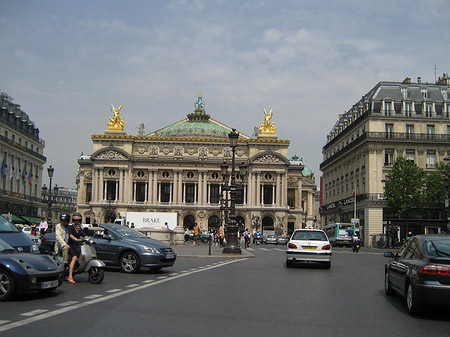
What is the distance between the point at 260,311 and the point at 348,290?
4.77 metres

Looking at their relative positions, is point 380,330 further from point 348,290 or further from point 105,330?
point 348,290

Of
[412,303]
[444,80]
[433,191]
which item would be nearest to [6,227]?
[412,303]

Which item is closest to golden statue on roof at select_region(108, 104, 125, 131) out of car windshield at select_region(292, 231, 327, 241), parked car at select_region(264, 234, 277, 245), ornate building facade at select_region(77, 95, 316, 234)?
ornate building facade at select_region(77, 95, 316, 234)

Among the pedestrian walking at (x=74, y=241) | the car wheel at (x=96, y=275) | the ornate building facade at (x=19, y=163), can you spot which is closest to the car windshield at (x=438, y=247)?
the car wheel at (x=96, y=275)

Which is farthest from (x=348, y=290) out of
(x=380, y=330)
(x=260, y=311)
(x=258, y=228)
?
(x=258, y=228)

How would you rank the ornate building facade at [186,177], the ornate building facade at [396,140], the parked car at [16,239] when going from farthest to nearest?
the ornate building facade at [186,177]
the ornate building facade at [396,140]
the parked car at [16,239]

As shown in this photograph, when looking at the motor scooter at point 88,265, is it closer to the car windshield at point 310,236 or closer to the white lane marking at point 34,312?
the white lane marking at point 34,312

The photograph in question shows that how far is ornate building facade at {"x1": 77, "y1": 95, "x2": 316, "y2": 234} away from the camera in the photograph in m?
101

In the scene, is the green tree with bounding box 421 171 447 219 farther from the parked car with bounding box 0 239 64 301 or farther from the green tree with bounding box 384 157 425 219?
the parked car with bounding box 0 239 64 301

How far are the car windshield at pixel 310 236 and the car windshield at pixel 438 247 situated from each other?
461 inches

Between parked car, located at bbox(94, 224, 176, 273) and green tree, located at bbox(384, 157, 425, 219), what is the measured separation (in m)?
43.7

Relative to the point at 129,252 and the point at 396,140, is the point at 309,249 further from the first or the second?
the point at 396,140

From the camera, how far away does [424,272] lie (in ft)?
32.0

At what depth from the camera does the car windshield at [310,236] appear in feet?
73.7
